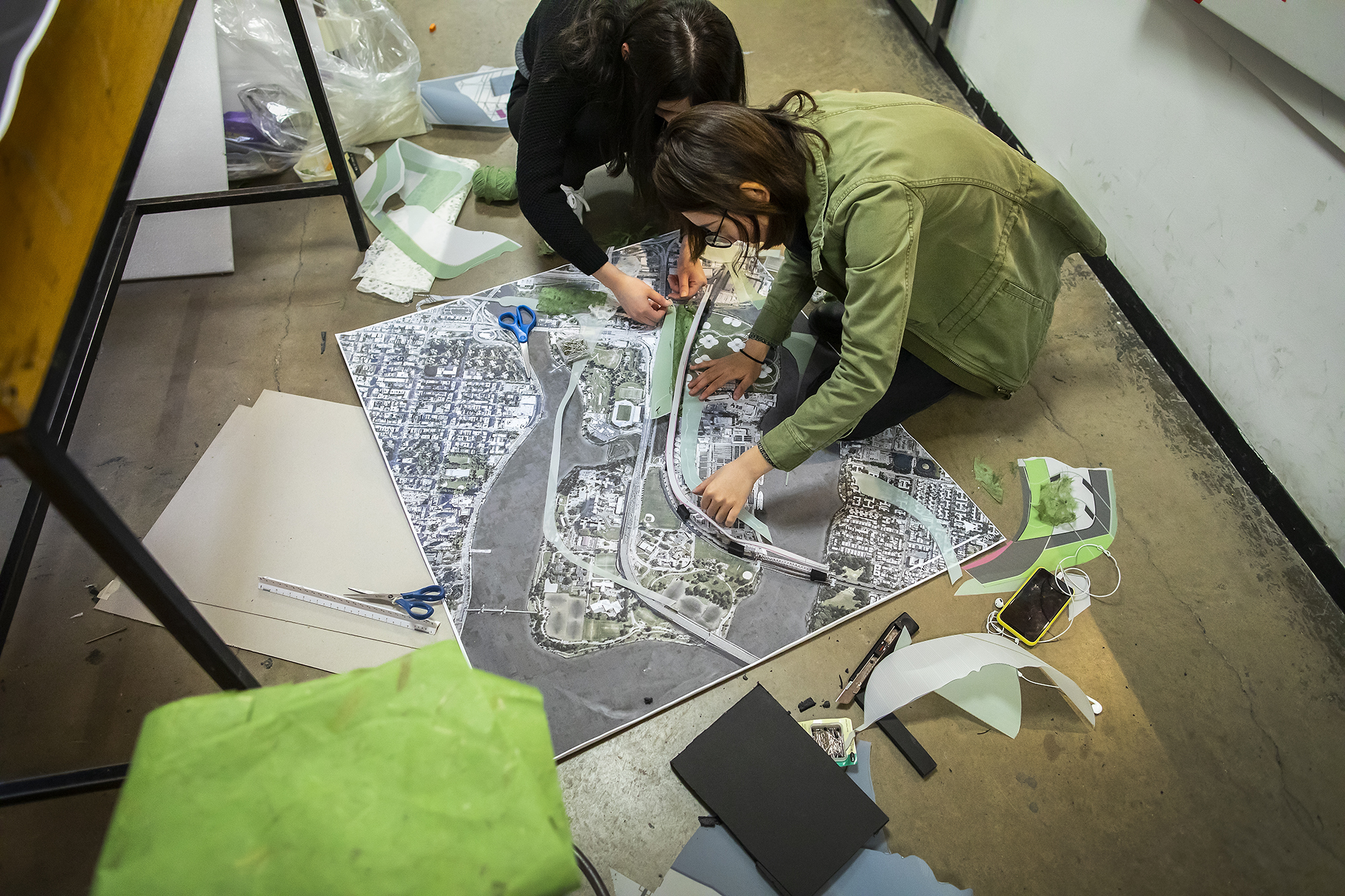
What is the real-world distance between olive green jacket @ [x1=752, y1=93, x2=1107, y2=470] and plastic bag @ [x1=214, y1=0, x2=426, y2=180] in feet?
4.83

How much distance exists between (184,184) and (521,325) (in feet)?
3.28

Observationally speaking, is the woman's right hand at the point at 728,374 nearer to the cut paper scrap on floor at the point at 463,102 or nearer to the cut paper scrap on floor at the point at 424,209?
the cut paper scrap on floor at the point at 424,209

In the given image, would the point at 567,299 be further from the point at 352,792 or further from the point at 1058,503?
the point at 352,792

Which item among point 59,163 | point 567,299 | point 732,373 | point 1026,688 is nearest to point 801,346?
point 732,373

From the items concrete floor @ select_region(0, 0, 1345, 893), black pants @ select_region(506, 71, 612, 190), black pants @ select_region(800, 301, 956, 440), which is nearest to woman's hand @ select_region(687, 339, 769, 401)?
black pants @ select_region(800, 301, 956, 440)

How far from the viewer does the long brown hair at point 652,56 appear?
1.36 meters

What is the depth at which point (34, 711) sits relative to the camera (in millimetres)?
1418

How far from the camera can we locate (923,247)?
1367 mm

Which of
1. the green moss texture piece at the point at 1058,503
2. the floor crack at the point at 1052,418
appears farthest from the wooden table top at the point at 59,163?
the floor crack at the point at 1052,418

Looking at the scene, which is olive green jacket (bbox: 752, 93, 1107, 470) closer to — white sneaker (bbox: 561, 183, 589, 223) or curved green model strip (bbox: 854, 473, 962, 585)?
curved green model strip (bbox: 854, 473, 962, 585)

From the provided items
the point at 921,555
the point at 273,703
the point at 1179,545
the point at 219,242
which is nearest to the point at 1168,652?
the point at 1179,545

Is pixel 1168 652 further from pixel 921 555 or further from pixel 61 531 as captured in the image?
pixel 61 531

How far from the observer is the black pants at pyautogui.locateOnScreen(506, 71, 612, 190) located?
68.8 inches

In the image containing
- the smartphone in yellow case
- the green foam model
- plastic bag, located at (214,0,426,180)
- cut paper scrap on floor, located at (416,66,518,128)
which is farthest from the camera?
cut paper scrap on floor, located at (416,66,518,128)
